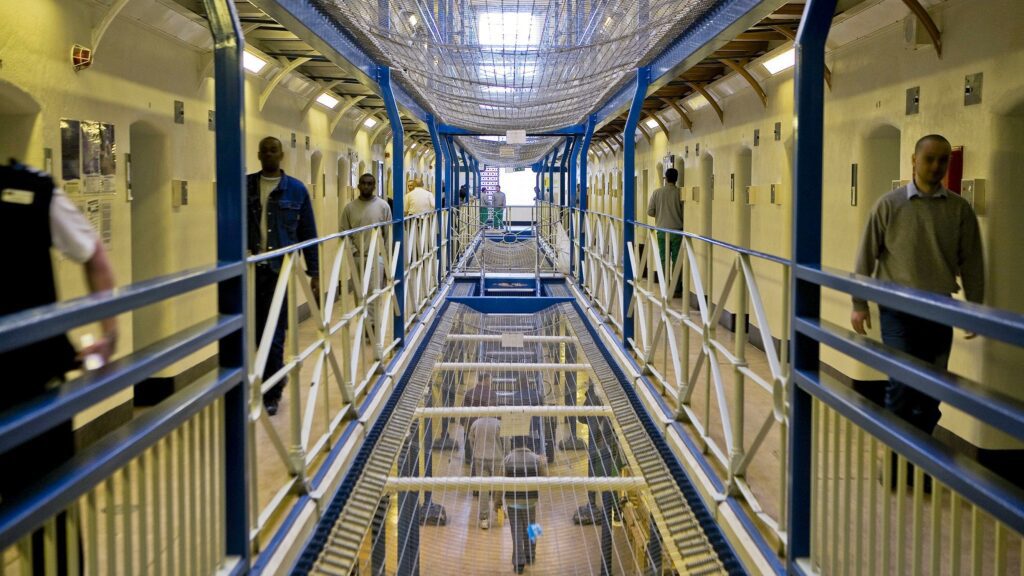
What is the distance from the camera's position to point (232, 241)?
2.51 m

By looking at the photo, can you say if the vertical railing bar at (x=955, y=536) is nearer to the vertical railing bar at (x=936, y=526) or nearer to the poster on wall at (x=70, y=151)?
the vertical railing bar at (x=936, y=526)

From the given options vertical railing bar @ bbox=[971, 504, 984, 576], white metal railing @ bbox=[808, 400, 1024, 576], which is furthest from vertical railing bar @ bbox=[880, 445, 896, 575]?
vertical railing bar @ bbox=[971, 504, 984, 576]

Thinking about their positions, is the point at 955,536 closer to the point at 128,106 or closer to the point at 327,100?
the point at 128,106

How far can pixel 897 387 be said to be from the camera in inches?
122

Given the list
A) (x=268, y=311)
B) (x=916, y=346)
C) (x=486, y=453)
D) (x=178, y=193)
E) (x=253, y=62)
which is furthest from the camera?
(x=253, y=62)

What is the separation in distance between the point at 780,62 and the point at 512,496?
389 cm

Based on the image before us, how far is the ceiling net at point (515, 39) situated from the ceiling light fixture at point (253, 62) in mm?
1015

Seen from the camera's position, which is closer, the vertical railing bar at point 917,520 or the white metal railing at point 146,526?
the white metal railing at point 146,526

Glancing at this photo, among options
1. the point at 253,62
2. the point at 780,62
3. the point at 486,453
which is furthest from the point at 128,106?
the point at 780,62

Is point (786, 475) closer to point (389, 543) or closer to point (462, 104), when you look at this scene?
point (389, 543)

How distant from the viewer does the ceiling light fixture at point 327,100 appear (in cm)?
951

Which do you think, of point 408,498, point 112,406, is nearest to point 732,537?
point 408,498

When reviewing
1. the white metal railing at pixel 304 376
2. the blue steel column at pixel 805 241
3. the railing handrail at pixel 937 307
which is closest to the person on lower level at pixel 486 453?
the white metal railing at pixel 304 376

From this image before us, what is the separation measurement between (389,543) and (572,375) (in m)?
3.53
